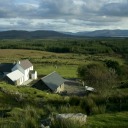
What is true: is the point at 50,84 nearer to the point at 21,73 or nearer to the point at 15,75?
the point at 15,75

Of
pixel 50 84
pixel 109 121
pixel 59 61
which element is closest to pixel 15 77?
pixel 50 84

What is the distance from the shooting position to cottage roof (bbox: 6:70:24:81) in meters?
61.5

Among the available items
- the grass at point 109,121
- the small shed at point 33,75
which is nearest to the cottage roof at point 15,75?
the small shed at point 33,75

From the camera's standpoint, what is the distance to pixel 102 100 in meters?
16.3

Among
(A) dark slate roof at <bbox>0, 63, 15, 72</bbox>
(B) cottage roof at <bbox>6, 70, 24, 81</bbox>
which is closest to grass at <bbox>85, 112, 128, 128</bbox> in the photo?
(B) cottage roof at <bbox>6, 70, 24, 81</bbox>

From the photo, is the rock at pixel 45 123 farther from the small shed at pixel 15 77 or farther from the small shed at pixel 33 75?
the small shed at pixel 33 75

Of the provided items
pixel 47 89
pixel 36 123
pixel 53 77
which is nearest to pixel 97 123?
pixel 36 123

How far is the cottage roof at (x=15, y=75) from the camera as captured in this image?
61481mm

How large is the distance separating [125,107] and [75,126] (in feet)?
17.9

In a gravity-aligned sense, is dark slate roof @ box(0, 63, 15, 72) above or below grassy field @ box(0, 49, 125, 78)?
above

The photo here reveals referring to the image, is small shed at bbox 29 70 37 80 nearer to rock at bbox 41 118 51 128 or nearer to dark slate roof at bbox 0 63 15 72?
dark slate roof at bbox 0 63 15 72

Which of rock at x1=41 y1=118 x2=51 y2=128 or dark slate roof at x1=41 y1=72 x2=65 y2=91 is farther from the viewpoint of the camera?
dark slate roof at x1=41 y1=72 x2=65 y2=91

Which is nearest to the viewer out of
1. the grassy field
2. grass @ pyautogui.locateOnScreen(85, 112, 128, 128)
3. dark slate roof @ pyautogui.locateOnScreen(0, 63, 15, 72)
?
grass @ pyautogui.locateOnScreen(85, 112, 128, 128)

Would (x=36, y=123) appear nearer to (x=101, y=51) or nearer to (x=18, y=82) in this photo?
(x=18, y=82)
